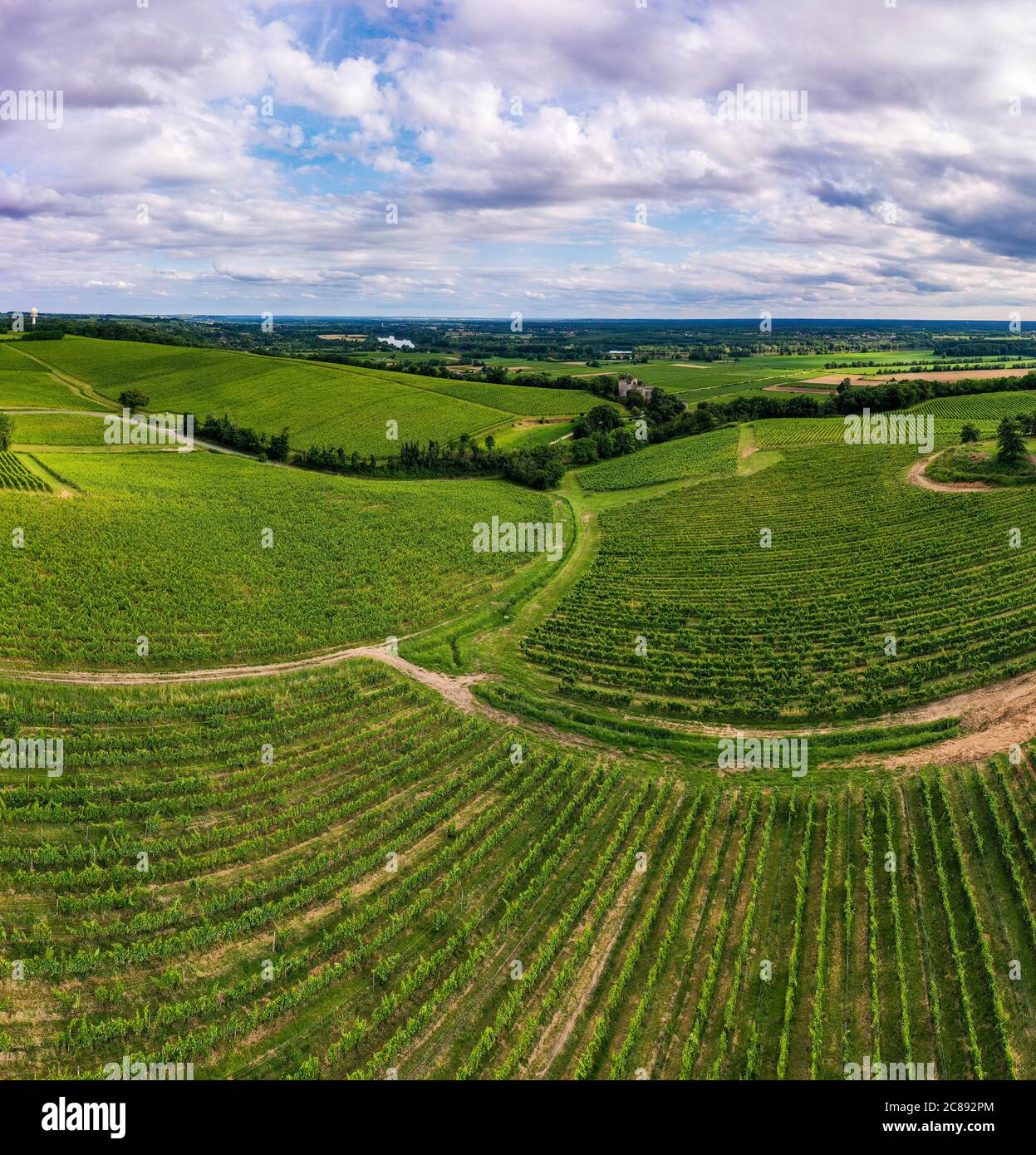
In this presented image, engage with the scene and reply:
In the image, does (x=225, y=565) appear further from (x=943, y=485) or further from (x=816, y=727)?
(x=943, y=485)

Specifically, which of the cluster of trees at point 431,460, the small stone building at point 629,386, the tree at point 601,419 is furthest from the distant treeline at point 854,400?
the cluster of trees at point 431,460

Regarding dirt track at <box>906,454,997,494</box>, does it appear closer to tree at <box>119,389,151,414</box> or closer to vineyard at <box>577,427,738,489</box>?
vineyard at <box>577,427,738,489</box>

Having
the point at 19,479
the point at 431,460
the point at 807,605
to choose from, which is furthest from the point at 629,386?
the point at 19,479

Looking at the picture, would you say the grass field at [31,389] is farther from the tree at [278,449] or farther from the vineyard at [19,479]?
the vineyard at [19,479]

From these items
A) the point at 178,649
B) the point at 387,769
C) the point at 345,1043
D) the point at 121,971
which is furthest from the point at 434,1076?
the point at 178,649

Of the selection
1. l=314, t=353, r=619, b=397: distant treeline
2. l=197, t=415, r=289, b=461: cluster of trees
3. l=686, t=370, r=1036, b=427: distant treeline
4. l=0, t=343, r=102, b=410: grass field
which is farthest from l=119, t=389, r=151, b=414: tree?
l=686, t=370, r=1036, b=427: distant treeline
